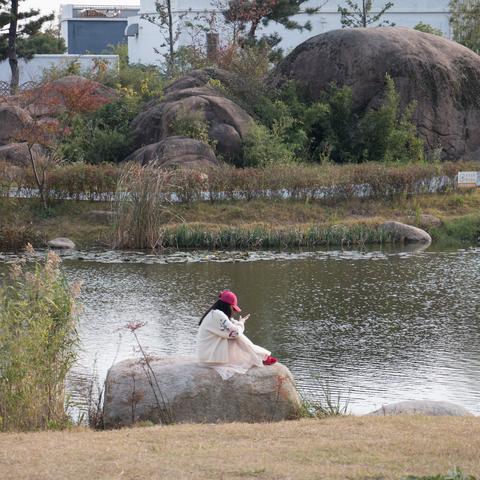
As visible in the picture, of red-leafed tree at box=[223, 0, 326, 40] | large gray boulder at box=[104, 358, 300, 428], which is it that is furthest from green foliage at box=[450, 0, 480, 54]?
large gray boulder at box=[104, 358, 300, 428]

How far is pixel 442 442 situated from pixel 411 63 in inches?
1129

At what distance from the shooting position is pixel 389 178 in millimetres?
31500

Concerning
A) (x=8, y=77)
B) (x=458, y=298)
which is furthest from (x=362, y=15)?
(x=458, y=298)

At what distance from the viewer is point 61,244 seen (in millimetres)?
28266

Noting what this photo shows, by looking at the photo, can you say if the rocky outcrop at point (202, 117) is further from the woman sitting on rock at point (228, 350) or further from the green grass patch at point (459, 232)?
the woman sitting on rock at point (228, 350)

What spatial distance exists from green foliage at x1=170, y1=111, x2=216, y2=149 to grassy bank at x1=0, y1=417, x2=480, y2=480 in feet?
77.1

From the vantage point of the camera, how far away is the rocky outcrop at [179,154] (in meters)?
31.4

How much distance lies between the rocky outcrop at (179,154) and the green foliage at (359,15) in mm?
18072

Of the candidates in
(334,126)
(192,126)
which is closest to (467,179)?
(334,126)

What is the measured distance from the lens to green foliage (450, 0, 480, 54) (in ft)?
165

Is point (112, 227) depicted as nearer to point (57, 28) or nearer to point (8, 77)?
point (8, 77)

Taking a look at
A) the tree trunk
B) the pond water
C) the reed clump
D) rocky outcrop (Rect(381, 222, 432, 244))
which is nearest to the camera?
the pond water

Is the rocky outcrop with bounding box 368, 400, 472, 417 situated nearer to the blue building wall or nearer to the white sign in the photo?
the white sign

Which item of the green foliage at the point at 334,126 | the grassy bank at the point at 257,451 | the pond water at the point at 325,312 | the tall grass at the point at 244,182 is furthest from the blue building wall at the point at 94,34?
the grassy bank at the point at 257,451
